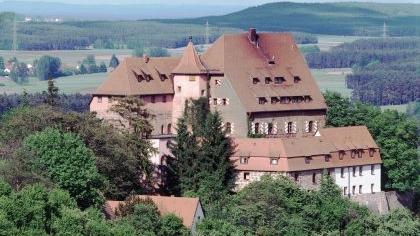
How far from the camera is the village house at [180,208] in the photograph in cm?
7344

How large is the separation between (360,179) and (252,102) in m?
6.90

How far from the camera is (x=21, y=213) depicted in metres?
62.7

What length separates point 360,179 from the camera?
285 feet

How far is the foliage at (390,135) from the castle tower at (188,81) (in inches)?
333

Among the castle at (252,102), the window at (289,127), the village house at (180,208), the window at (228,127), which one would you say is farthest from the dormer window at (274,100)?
the village house at (180,208)

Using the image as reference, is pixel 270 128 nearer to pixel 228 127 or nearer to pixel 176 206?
pixel 228 127

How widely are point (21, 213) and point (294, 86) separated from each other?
29576 millimetres

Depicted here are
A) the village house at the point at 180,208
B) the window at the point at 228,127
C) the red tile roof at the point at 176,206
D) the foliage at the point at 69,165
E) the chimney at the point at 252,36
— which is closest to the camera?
the foliage at the point at 69,165

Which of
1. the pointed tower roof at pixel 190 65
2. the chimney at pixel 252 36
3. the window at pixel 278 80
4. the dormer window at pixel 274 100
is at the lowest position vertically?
the dormer window at pixel 274 100

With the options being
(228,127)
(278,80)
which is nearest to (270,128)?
(228,127)

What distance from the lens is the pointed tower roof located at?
87312mm

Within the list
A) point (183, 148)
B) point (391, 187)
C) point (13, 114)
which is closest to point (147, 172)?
point (183, 148)

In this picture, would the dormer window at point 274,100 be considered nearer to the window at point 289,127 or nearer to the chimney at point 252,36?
the window at point 289,127

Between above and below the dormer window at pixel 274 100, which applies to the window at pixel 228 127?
below
